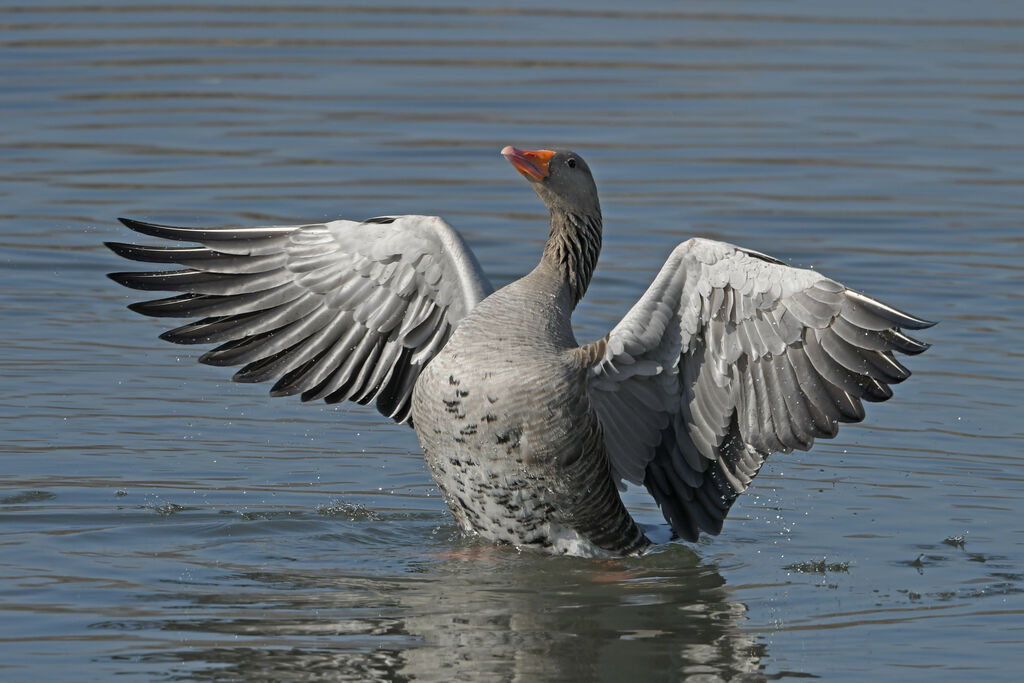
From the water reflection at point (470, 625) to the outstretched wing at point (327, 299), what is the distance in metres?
1.23

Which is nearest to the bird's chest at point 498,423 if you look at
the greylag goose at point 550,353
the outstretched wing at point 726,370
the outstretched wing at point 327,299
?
the greylag goose at point 550,353

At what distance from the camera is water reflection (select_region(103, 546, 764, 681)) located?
737 centimetres

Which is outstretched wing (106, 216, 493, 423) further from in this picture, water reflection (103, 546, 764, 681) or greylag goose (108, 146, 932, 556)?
water reflection (103, 546, 764, 681)

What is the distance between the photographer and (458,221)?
1577 cm

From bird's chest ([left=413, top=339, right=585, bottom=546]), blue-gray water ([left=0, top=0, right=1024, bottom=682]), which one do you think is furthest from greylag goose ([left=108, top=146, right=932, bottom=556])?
blue-gray water ([left=0, top=0, right=1024, bottom=682])

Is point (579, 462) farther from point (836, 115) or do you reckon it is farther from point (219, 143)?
point (836, 115)

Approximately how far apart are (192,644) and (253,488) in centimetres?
249

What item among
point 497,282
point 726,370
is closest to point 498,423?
point 726,370

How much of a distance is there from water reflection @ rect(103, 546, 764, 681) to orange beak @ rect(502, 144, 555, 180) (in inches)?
78.2

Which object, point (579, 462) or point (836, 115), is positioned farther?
point (836, 115)

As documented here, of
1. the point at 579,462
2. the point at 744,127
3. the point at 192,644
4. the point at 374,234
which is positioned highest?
the point at 744,127

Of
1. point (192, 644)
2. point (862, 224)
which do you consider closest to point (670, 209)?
point (862, 224)

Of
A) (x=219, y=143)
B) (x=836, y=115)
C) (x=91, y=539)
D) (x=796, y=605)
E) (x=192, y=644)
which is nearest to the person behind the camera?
(x=192, y=644)

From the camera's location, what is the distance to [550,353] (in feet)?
28.9
